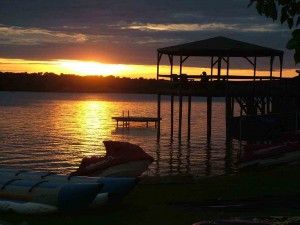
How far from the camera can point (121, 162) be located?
1806 cm

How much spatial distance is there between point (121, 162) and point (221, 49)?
1736 centimetres

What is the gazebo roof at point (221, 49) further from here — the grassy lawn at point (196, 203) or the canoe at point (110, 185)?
the canoe at point (110, 185)

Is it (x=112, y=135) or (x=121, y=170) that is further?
(x=112, y=135)

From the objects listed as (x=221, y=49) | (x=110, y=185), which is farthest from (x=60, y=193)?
(x=221, y=49)

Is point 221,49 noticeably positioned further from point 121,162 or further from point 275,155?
point 121,162

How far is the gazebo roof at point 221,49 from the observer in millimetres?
33938

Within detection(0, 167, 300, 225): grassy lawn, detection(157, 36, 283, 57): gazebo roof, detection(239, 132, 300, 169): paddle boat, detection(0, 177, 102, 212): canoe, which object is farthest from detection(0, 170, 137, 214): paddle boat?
detection(157, 36, 283, 57): gazebo roof

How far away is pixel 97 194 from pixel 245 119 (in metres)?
17.8

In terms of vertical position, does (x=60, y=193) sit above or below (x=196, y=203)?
above

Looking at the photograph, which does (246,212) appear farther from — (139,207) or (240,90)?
(240,90)

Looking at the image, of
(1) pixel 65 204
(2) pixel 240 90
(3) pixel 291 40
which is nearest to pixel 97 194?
(1) pixel 65 204

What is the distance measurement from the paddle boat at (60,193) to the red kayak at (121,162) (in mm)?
3853

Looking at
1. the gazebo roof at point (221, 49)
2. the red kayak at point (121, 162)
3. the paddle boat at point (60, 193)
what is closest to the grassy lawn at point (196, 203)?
the paddle boat at point (60, 193)

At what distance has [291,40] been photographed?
17.3ft
